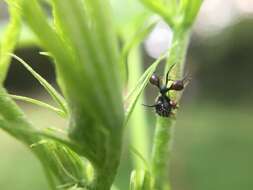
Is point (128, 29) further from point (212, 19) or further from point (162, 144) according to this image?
point (212, 19)

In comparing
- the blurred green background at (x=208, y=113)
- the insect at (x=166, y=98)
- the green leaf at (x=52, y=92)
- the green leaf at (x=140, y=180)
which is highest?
the green leaf at (x=52, y=92)

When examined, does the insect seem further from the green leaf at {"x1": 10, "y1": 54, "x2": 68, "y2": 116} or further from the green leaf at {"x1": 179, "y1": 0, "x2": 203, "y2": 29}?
the green leaf at {"x1": 10, "y1": 54, "x2": 68, "y2": 116}

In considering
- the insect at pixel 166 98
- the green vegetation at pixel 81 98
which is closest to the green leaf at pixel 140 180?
the green vegetation at pixel 81 98

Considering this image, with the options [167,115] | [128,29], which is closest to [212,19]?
[128,29]

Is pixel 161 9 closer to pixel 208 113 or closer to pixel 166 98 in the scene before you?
pixel 166 98

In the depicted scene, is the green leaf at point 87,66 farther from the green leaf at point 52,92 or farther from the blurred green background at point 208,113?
the blurred green background at point 208,113

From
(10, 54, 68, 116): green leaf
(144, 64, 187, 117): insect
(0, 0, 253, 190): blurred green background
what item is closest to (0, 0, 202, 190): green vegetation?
(10, 54, 68, 116): green leaf
